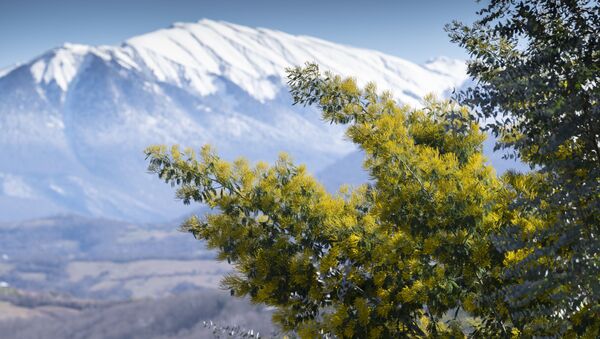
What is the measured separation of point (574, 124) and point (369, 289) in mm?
4024

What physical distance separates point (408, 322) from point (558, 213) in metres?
3.01

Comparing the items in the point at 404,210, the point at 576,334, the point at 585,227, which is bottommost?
the point at 576,334

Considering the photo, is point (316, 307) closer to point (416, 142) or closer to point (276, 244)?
point (276, 244)

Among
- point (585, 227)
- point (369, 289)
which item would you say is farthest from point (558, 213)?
point (369, 289)

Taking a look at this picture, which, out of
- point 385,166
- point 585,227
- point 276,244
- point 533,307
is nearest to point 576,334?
point 533,307

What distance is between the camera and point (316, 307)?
12.1 metres

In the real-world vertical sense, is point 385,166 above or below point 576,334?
above

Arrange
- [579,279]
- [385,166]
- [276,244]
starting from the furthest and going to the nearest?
[276,244] < [385,166] < [579,279]

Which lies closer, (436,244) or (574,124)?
(574,124)

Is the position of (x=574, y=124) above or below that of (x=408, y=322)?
above

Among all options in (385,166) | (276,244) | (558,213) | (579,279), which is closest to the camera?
(579,279)

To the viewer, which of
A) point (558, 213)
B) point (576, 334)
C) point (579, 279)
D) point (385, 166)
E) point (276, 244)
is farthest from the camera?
point (276, 244)

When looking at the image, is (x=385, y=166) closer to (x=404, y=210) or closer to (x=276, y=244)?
(x=404, y=210)

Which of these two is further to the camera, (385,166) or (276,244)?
(276,244)
